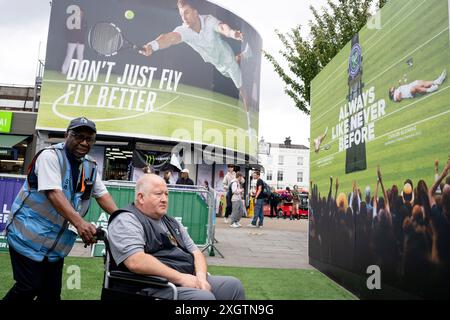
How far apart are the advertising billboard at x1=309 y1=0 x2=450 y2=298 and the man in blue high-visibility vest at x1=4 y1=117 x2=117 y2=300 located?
2990mm

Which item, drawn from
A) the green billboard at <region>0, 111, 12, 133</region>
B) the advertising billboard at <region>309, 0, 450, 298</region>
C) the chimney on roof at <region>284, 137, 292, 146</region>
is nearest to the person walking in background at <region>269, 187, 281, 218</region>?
the green billboard at <region>0, 111, 12, 133</region>

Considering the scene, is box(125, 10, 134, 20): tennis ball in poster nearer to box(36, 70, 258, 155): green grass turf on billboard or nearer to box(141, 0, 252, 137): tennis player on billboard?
box(141, 0, 252, 137): tennis player on billboard

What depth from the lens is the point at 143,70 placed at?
67.9ft

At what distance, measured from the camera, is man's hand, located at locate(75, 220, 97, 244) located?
8.29 ft

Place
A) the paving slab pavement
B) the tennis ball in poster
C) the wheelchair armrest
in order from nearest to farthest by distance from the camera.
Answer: the wheelchair armrest < the paving slab pavement < the tennis ball in poster

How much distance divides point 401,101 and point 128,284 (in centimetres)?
332

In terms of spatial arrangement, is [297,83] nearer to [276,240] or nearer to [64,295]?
[276,240]

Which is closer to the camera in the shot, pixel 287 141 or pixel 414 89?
pixel 414 89

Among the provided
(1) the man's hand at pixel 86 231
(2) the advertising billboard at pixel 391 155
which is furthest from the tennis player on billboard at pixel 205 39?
(1) the man's hand at pixel 86 231

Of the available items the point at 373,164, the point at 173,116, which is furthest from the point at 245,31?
the point at 373,164

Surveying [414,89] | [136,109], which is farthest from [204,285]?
[136,109]

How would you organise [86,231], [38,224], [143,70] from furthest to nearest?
[143,70] → [38,224] → [86,231]

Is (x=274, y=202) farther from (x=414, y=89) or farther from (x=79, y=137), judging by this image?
(x=79, y=137)

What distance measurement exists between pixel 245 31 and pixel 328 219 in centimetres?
2012
